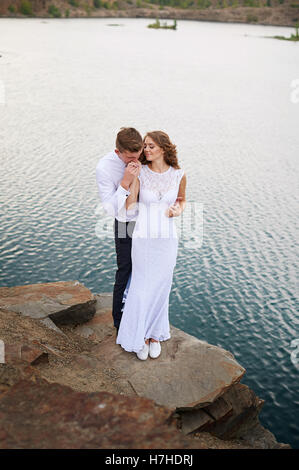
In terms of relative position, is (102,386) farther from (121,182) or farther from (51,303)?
(51,303)

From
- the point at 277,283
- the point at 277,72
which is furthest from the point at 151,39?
the point at 277,283

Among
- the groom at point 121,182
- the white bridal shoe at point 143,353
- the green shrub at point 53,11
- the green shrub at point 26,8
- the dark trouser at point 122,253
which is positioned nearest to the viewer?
the groom at point 121,182

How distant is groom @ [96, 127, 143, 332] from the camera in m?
4.90

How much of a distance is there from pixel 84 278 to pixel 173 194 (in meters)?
6.20

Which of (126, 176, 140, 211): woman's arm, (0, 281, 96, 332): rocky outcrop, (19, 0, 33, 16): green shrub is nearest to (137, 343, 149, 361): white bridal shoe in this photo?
(0, 281, 96, 332): rocky outcrop

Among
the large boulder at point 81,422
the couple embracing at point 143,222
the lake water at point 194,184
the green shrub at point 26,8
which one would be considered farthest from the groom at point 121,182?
the green shrub at point 26,8

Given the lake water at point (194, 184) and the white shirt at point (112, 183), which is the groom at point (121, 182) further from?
the lake water at point (194, 184)

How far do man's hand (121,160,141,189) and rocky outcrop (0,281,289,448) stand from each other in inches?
77.7

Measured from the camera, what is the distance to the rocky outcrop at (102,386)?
3.41 m

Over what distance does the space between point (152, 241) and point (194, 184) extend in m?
12.4

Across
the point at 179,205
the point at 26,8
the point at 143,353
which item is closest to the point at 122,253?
the point at 179,205

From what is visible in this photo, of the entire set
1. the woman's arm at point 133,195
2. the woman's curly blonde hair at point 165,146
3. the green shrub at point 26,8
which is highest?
the green shrub at point 26,8
